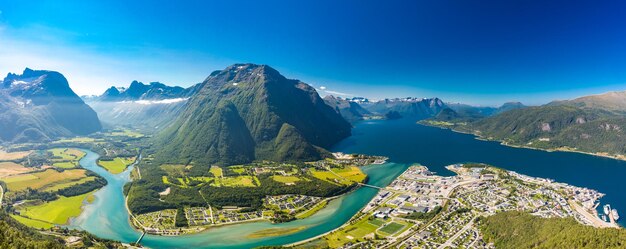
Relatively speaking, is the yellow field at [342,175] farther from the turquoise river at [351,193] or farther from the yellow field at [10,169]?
the yellow field at [10,169]

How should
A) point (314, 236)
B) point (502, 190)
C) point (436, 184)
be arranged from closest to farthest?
point (314, 236)
point (502, 190)
point (436, 184)

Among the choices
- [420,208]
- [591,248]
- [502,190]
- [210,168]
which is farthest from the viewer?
[210,168]

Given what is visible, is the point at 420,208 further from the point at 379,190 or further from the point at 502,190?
the point at 502,190

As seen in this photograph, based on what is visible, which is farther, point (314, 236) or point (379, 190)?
point (379, 190)

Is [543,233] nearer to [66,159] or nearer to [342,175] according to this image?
[342,175]

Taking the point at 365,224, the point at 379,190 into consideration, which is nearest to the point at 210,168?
the point at 379,190

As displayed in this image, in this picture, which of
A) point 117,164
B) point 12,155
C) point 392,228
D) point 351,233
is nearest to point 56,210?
point 117,164

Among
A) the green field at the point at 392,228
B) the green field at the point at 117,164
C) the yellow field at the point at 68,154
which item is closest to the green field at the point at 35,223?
the green field at the point at 117,164
